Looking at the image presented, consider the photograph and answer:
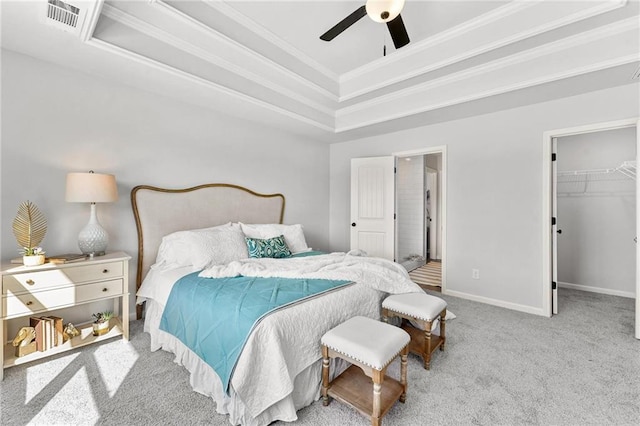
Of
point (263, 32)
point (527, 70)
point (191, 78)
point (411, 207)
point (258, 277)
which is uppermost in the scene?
point (263, 32)

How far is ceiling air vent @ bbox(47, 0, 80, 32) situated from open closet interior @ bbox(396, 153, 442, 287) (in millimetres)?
5002

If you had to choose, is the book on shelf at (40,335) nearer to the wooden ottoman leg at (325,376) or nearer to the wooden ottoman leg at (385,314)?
the wooden ottoman leg at (325,376)

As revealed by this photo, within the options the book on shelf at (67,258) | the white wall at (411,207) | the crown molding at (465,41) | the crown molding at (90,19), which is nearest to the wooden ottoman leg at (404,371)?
the book on shelf at (67,258)

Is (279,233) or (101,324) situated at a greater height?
(279,233)

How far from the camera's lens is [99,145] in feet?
8.66

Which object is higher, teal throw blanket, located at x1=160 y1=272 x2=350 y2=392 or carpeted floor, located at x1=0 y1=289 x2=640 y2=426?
teal throw blanket, located at x1=160 y1=272 x2=350 y2=392

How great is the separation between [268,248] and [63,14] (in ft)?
7.85

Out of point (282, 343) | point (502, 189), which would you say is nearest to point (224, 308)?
point (282, 343)

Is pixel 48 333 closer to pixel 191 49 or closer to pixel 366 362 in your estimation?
pixel 366 362

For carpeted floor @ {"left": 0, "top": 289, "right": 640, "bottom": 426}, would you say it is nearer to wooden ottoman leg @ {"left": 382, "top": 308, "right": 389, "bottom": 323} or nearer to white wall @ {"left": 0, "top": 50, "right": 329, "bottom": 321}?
wooden ottoman leg @ {"left": 382, "top": 308, "right": 389, "bottom": 323}

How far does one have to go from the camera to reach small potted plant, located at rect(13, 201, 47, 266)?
203cm

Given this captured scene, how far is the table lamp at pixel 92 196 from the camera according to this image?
2258 millimetres

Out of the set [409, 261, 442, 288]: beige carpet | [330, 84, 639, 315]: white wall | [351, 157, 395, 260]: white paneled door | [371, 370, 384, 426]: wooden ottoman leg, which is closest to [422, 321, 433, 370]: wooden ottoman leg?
[371, 370, 384, 426]: wooden ottoman leg

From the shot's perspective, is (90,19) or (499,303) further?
(499,303)
